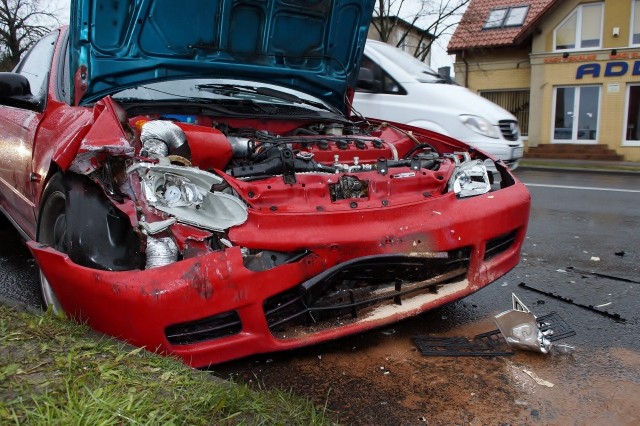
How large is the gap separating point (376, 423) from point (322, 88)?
3.14 m

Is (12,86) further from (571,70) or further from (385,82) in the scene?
(571,70)

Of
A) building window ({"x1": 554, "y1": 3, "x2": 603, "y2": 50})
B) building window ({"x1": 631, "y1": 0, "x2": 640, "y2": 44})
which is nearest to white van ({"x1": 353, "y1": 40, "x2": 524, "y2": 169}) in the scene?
building window ({"x1": 631, "y1": 0, "x2": 640, "y2": 44})

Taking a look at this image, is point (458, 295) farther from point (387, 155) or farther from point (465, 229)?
point (387, 155)

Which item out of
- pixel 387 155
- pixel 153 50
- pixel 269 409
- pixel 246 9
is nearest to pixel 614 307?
pixel 387 155

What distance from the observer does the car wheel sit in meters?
2.85

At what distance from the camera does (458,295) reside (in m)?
2.94

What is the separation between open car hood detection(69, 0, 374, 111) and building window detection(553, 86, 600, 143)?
16.5 meters

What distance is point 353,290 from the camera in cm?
271

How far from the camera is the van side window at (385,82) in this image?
25.3 feet

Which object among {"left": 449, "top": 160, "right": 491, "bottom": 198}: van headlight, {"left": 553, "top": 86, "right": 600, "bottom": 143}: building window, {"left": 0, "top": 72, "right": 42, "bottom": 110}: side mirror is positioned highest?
{"left": 553, "top": 86, "right": 600, "bottom": 143}: building window

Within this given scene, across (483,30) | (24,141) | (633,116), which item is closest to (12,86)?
(24,141)

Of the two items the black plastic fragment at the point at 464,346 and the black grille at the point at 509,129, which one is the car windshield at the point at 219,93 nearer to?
the black plastic fragment at the point at 464,346

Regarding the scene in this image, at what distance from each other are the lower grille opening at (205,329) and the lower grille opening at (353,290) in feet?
0.51

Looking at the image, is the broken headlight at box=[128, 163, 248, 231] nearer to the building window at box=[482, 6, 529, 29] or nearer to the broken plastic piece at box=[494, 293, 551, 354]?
the broken plastic piece at box=[494, 293, 551, 354]
